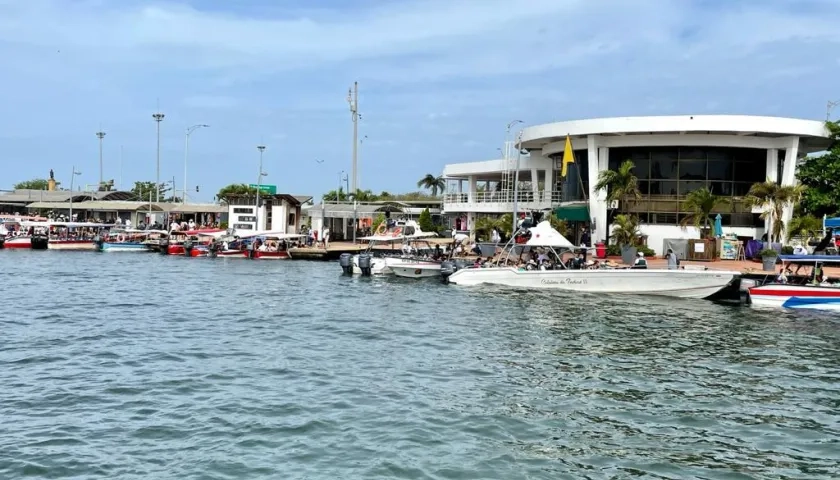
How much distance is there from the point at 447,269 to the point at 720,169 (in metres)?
19.7

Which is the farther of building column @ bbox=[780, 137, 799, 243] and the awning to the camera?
the awning

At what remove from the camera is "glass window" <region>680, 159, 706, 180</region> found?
47344 mm

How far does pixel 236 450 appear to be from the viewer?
12000mm

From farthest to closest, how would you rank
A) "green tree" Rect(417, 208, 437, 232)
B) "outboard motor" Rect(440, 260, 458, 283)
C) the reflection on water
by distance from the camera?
"green tree" Rect(417, 208, 437, 232), "outboard motor" Rect(440, 260, 458, 283), the reflection on water

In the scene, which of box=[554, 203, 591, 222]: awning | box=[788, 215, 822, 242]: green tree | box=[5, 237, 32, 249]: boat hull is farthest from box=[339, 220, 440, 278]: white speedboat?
box=[5, 237, 32, 249]: boat hull

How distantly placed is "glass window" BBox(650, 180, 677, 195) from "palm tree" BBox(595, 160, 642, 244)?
2090 mm

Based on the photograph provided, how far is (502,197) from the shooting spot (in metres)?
60.2

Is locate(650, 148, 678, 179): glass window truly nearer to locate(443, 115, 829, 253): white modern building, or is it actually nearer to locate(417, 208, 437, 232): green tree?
locate(443, 115, 829, 253): white modern building

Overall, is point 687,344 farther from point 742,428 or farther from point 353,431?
point 353,431

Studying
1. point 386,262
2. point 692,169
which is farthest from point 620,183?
point 386,262

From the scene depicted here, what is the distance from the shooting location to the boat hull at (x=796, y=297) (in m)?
29.0

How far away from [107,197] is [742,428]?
329 ft

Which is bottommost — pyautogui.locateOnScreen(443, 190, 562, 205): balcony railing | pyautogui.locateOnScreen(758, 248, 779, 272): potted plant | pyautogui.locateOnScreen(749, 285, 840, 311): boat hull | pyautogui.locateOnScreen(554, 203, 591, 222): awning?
pyautogui.locateOnScreen(749, 285, 840, 311): boat hull

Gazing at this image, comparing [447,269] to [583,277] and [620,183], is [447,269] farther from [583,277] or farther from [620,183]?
[620,183]
